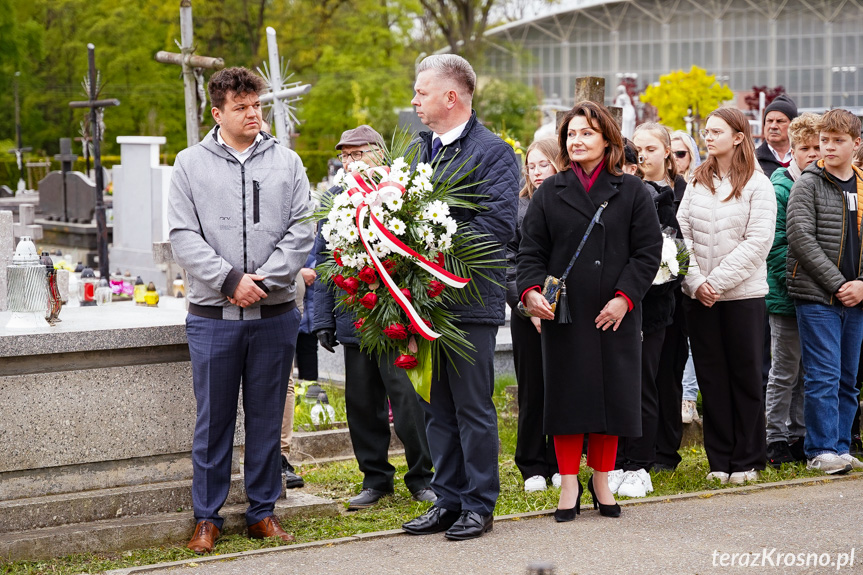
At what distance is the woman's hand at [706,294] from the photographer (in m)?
6.25

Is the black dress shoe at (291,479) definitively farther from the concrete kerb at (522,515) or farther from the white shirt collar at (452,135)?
the white shirt collar at (452,135)

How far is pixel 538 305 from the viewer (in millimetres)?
5230

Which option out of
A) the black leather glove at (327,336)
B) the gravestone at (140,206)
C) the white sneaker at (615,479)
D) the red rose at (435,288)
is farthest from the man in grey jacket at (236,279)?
the gravestone at (140,206)

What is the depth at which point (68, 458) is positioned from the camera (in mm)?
5191

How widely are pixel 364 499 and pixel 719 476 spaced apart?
204cm

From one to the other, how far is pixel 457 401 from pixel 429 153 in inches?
47.3

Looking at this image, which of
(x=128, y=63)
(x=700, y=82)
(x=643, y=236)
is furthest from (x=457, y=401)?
(x=128, y=63)

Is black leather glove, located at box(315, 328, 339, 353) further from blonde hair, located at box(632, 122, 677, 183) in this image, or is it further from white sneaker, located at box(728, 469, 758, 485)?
white sneaker, located at box(728, 469, 758, 485)

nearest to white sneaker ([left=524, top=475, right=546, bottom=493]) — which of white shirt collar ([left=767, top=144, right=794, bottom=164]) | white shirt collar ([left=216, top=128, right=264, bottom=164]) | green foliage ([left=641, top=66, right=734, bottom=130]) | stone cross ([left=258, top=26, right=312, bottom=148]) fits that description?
white shirt collar ([left=216, top=128, right=264, bottom=164])

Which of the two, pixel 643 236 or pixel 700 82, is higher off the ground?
pixel 700 82

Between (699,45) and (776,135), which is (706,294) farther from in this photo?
(699,45)

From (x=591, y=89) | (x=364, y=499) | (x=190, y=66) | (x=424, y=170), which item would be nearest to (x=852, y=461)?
(x=364, y=499)

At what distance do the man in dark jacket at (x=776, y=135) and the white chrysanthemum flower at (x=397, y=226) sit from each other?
396 centimetres

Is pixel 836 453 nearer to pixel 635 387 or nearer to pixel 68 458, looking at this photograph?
pixel 635 387
